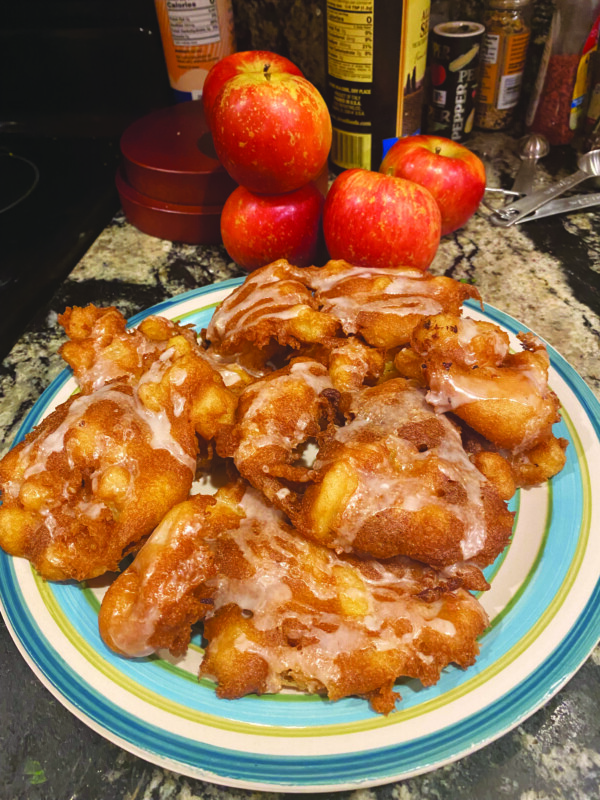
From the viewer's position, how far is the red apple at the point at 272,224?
168 cm

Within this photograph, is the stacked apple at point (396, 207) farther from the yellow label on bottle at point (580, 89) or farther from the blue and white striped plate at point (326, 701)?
the blue and white striped plate at point (326, 701)

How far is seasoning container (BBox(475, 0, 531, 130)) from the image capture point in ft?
6.84

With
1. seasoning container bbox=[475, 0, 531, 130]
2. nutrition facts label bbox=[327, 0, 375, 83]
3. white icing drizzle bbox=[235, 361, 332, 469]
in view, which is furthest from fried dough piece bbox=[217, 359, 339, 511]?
seasoning container bbox=[475, 0, 531, 130]

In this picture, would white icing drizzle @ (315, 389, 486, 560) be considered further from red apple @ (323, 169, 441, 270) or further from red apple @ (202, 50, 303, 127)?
red apple @ (202, 50, 303, 127)

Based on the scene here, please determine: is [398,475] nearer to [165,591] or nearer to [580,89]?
[165,591]

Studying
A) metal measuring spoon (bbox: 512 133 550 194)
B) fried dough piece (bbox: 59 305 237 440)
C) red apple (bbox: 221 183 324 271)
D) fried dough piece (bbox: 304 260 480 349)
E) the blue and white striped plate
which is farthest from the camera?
metal measuring spoon (bbox: 512 133 550 194)

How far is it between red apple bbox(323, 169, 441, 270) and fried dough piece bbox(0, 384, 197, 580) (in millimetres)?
779

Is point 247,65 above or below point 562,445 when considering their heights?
above

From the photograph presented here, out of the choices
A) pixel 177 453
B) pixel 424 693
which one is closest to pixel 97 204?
pixel 177 453

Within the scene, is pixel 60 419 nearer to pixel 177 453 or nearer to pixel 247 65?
pixel 177 453

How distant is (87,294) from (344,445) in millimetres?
1252

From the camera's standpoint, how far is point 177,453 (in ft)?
3.67

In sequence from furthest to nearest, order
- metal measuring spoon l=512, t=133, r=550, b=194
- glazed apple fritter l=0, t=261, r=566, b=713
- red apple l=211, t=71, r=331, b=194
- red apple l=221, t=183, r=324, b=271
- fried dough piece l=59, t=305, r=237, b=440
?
metal measuring spoon l=512, t=133, r=550, b=194 → red apple l=221, t=183, r=324, b=271 → red apple l=211, t=71, r=331, b=194 → fried dough piece l=59, t=305, r=237, b=440 → glazed apple fritter l=0, t=261, r=566, b=713

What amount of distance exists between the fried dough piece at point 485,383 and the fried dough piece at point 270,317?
0.81 ft
